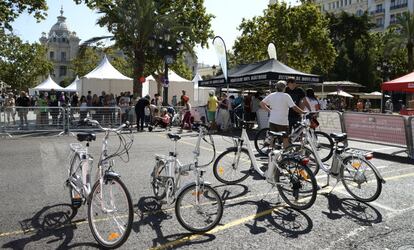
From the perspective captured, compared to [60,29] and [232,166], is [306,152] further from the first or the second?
[60,29]

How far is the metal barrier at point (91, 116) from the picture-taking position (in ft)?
47.8

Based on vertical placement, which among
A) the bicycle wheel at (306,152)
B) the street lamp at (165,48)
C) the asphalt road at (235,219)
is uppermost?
the street lamp at (165,48)

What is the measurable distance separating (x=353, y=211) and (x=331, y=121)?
750 cm

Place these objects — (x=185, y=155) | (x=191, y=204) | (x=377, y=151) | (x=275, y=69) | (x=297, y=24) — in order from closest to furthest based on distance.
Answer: (x=191, y=204) → (x=185, y=155) → (x=377, y=151) → (x=275, y=69) → (x=297, y=24)

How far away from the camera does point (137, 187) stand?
6871 mm

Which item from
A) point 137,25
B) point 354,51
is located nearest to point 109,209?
point 137,25

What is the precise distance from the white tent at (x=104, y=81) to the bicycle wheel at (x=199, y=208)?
2001cm

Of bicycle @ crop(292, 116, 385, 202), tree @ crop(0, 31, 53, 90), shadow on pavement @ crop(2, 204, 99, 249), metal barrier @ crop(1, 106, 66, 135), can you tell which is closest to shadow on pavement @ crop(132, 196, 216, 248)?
shadow on pavement @ crop(2, 204, 99, 249)

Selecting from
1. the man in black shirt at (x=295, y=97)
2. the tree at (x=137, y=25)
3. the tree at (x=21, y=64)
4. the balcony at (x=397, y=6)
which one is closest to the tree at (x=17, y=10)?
the tree at (x=137, y=25)

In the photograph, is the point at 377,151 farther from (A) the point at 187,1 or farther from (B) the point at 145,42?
(A) the point at 187,1

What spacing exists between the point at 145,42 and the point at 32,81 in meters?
44.8

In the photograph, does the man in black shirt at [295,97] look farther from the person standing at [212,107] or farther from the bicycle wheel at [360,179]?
the person standing at [212,107]

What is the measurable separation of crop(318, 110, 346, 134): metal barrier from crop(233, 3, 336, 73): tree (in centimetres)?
2157

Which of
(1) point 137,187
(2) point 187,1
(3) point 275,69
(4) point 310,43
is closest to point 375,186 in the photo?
Result: (1) point 137,187
